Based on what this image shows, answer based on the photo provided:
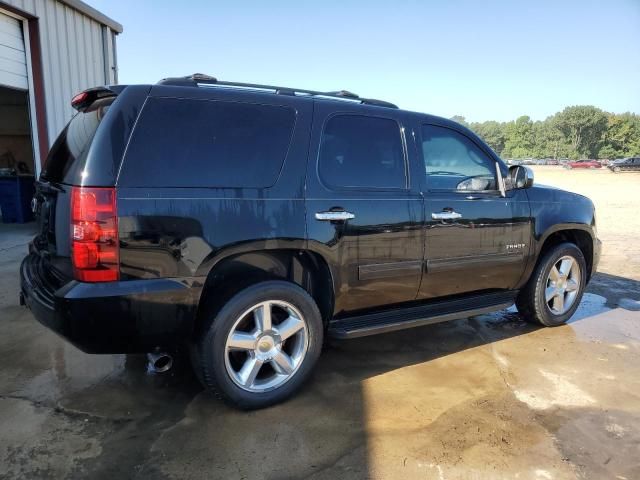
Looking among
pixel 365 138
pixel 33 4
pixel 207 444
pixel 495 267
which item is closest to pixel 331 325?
pixel 207 444

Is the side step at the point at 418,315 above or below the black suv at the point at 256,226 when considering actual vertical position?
below

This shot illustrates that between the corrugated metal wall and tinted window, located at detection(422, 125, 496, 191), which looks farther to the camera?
the corrugated metal wall

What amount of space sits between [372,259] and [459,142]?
139 cm

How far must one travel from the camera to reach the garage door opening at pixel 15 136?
493 inches

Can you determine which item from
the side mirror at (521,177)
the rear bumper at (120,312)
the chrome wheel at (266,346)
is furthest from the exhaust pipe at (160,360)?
the side mirror at (521,177)

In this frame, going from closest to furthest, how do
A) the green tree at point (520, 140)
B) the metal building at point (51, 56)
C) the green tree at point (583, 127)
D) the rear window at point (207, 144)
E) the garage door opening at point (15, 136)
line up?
1. the rear window at point (207, 144)
2. the metal building at point (51, 56)
3. the garage door opening at point (15, 136)
4. the green tree at point (583, 127)
5. the green tree at point (520, 140)

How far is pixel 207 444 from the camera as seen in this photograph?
8.59 ft

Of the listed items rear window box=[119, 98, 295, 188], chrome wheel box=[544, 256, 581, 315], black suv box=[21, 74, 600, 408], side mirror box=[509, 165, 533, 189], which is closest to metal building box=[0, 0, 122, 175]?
black suv box=[21, 74, 600, 408]

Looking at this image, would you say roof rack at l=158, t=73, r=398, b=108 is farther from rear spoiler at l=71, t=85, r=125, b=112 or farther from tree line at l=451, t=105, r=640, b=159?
tree line at l=451, t=105, r=640, b=159

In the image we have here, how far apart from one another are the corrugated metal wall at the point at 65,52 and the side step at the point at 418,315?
25.0 feet

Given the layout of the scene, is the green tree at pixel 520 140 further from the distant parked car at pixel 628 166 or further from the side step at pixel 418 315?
the side step at pixel 418 315

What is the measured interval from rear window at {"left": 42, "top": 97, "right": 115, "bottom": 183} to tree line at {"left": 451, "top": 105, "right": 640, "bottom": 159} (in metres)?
79.9

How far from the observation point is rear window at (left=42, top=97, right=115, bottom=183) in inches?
102

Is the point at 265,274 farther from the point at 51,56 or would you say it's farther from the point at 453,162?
the point at 51,56
